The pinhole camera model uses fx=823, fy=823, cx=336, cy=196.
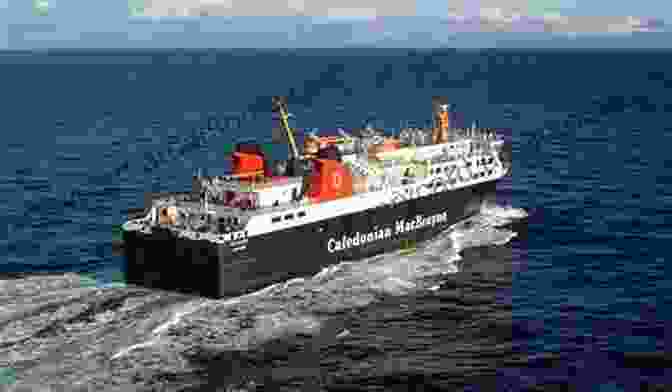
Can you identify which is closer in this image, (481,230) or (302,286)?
(302,286)

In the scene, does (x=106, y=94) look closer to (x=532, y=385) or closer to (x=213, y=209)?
(x=213, y=209)

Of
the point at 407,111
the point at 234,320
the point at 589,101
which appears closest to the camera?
the point at 234,320

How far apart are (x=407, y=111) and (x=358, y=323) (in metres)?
91.7

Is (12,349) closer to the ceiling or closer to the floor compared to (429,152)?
closer to the floor

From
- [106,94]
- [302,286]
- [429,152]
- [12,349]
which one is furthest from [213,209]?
[106,94]

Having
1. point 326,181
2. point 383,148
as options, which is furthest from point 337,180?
point 383,148

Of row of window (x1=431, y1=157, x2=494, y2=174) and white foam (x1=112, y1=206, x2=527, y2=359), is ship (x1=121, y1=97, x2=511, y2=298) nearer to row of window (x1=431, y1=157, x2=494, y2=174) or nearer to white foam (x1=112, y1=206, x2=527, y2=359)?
row of window (x1=431, y1=157, x2=494, y2=174)

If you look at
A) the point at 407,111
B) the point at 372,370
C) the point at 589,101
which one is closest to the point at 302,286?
the point at 372,370

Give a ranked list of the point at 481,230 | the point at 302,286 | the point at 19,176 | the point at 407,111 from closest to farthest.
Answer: the point at 302,286 → the point at 481,230 → the point at 19,176 → the point at 407,111

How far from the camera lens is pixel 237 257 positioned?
42.2 m

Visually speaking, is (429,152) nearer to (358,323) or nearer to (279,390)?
(358,323)

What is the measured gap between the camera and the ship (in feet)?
139

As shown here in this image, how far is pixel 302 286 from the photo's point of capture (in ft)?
145

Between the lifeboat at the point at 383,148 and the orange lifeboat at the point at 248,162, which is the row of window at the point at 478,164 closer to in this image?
the lifeboat at the point at 383,148
